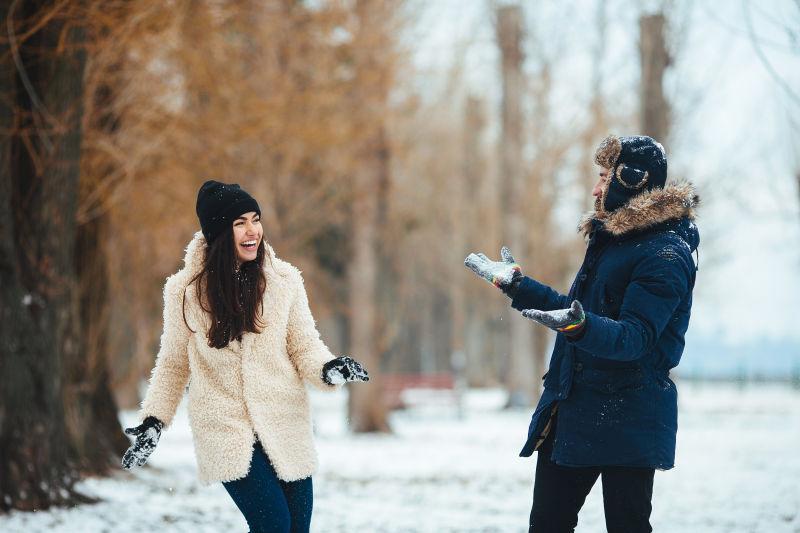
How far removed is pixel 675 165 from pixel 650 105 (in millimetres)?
8119

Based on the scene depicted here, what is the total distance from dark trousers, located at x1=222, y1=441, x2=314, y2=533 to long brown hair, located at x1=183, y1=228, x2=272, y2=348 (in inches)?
16.9

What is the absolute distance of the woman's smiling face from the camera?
13.1 feet

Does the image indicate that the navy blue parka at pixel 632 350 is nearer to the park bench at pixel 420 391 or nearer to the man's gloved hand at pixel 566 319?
the man's gloved hand at pixel 566 319

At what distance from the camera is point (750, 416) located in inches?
884

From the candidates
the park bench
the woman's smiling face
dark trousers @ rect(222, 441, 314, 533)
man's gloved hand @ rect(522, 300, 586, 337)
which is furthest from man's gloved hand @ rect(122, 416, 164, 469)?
the park bench

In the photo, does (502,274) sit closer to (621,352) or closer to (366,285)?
(621,352)

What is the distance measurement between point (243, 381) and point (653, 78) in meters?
13.7

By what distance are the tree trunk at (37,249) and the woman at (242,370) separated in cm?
376

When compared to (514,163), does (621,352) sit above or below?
below

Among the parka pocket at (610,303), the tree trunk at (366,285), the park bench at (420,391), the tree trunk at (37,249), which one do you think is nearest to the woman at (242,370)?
the parka pocket at (610,303)

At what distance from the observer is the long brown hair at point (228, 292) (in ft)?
12.8

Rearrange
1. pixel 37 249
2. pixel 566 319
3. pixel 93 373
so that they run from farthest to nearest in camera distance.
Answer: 1. pixel 93 373
2. pixel 37 249
3. pixel 566 319

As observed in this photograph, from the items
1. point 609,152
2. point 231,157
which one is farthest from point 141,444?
point 231,157

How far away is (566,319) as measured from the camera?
10.5 ft
